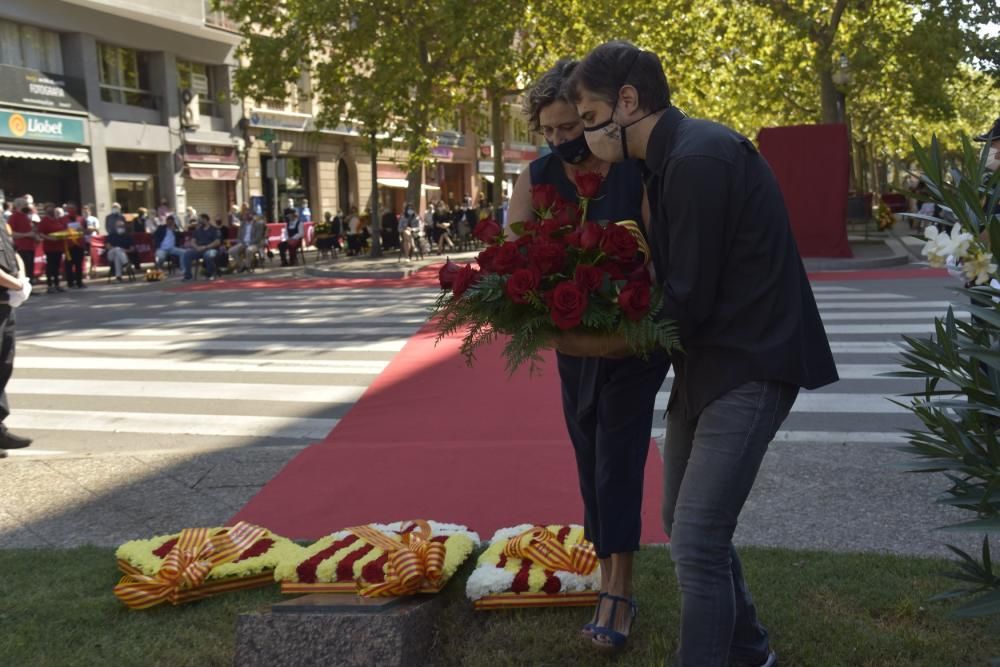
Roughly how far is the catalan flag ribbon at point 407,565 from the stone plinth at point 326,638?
0.26 metres

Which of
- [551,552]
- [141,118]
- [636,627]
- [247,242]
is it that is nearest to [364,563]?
[551,552]

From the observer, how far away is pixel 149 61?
34.1 meters

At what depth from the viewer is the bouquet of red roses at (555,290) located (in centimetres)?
272

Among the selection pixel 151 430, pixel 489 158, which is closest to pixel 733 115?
pixel 489 158

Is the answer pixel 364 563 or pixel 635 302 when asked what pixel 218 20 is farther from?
pixel 635 302

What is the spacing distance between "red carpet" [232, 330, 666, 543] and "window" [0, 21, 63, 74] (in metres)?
24.5

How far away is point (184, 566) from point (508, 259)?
2.12 meters

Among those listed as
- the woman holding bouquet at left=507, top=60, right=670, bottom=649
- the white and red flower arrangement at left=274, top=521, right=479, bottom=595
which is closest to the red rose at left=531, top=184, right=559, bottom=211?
the woman holding bouquet at left=507, top=60, right=670, bottom=649

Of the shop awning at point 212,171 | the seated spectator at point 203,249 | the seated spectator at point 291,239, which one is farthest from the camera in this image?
the shop awning at point 212,171

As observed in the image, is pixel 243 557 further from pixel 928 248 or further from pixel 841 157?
pixel 841 157

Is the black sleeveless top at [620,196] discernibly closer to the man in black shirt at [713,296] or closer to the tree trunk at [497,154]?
the man in black shirt at [713,296]

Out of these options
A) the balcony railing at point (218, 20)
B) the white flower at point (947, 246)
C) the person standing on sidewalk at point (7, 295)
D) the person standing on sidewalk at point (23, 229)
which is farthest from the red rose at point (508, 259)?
the balcony railing at point (218, 20)

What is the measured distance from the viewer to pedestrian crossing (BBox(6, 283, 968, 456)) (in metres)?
7.44

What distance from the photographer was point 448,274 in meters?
3.13
